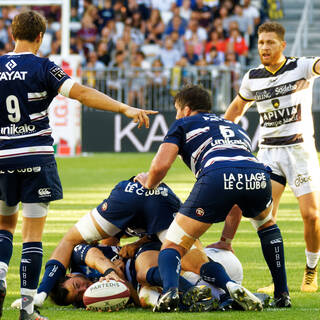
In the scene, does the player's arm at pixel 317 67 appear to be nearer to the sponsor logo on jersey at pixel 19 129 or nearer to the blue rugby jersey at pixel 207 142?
the blue rugby jersey at pixel 207 142

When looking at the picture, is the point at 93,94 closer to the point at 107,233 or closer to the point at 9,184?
the point at 9,184

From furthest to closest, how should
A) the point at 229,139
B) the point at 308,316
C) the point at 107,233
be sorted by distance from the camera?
the point at 107,233 → the point at 229,139 → the point at 308,316

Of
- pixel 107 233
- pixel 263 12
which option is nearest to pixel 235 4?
pixel 263 12

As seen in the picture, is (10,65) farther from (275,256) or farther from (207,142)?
(275,256)

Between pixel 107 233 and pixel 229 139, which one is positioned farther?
pixel 107 233

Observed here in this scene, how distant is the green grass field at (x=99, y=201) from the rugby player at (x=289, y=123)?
0.77 meters

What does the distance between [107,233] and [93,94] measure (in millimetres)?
1571

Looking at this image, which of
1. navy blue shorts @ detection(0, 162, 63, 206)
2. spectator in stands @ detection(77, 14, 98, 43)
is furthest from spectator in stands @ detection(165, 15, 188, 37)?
navy blue shorts @ detection(0, 162, 63, 206)

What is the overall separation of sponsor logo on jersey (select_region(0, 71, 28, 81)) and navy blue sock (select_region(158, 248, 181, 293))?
1579mm

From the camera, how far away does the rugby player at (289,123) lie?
738 cm

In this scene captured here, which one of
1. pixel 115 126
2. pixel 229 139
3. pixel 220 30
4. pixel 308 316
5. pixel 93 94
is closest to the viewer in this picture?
pixel 93 94

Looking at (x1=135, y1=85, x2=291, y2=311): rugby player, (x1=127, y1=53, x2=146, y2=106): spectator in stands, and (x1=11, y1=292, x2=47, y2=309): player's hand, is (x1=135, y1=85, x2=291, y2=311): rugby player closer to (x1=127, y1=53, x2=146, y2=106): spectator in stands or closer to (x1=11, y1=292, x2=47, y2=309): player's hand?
(x1=11, y1=292, x2=47, y2=309): player's hand

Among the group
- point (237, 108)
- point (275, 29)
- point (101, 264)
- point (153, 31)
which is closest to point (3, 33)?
point (153, 31)

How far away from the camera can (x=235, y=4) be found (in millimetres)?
25672
